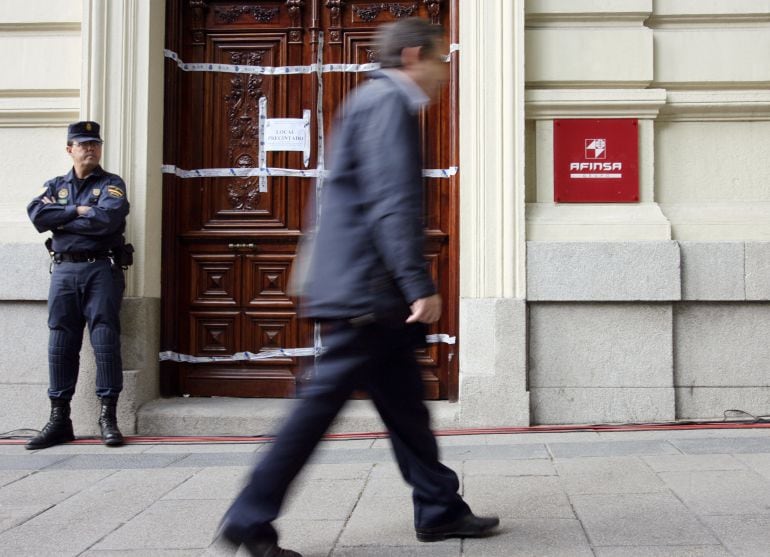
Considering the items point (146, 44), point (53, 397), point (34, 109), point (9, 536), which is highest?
point (146, 44)

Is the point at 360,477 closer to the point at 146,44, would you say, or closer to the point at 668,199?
the point at 668,199

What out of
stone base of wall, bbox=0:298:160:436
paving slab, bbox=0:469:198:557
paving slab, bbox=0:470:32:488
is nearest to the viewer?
paving slab, bbox=0:469:198:557

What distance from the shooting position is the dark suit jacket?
2990 mm

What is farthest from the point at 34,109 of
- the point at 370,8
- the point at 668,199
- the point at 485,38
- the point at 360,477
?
the point at 668,199

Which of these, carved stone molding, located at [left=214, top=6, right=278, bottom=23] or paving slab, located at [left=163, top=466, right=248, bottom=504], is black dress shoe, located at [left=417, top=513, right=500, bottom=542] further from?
carved stone molding, located at [left=214, top=6, right=278, bottom=23]

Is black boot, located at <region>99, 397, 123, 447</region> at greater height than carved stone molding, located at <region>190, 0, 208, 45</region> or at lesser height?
lesser

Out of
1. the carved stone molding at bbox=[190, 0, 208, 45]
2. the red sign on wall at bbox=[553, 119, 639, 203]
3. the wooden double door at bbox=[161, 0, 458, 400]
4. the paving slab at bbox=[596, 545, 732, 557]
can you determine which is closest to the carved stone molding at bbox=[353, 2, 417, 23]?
the wooden double door at bbox=[161, 0, 458, 400]

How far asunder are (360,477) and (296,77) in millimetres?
3260

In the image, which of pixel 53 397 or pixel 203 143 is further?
pixel 203 143

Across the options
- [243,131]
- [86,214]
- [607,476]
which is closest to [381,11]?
[243,131]

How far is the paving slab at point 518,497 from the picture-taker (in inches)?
148

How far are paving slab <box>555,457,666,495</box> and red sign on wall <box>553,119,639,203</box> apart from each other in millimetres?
1958

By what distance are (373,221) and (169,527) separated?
167 centimetres

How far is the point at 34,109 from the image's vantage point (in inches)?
241
